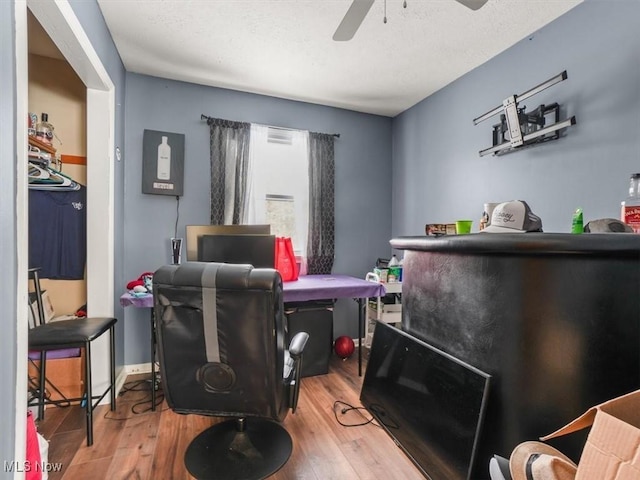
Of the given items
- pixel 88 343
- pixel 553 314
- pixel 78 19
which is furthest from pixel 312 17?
pixel 88 343

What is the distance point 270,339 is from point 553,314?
1004 mm

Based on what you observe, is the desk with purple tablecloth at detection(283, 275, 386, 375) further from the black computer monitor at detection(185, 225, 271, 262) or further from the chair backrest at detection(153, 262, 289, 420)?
the chair backrest at detection(153, 262, 289, 420)

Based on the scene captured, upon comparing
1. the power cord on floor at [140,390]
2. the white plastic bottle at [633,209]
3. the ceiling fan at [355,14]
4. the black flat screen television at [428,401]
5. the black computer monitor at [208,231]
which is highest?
the ceiling fan at [355,14]

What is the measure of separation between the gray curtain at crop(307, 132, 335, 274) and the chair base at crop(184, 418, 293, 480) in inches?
68.4

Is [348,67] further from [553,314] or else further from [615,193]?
[553,314]

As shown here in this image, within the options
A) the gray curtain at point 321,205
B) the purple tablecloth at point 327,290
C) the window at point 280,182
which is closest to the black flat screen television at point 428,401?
the purple tablecloth at point 327,290

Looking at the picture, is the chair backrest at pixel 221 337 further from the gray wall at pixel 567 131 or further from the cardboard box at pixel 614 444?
the gray wall at pixel 567 131

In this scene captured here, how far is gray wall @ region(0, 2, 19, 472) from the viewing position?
93 cm

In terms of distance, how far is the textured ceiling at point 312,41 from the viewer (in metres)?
2.00

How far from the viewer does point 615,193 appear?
1.74m

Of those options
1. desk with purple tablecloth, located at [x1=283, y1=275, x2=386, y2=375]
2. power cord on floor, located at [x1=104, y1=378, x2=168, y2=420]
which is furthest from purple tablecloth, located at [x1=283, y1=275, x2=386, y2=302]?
power cord on floor, located at [x1=104, y1=378, x2=168, y2=420]

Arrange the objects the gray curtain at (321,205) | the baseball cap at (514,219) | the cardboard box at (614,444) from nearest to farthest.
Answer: the cardboard box at (614,444) → the baseball cap at (514,219) → the gray curtain at (321,205)

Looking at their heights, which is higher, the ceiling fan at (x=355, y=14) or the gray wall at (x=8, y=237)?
the ceiling fan at (x=355, y=14)

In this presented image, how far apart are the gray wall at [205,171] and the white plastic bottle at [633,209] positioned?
241 centimetres
